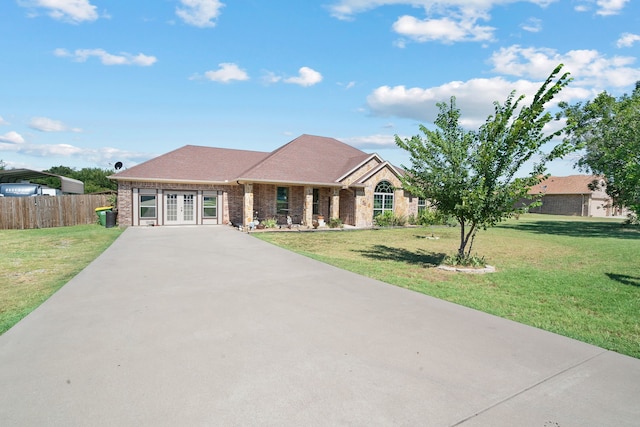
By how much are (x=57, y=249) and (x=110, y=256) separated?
3371 millimetres

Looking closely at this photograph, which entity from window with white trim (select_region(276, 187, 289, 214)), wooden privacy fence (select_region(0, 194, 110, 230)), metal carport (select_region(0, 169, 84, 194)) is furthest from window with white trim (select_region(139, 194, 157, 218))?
metal carport (select_region(0, 169, 84, 194))

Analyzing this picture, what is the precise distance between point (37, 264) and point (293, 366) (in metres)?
9.92

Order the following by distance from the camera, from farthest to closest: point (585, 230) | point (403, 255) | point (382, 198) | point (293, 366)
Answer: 1. point (382, 198)
2. point (585, 230)
3. point (403, 255)
4. point (293, 366)

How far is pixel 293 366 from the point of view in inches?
164

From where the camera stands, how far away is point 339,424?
3.11 m

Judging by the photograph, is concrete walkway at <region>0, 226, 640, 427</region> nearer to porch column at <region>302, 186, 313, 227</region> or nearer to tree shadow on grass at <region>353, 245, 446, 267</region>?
tree shadow on grass at <region>353, 245, 446, 267</region>

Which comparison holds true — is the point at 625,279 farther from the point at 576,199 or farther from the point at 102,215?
the point at 576,199

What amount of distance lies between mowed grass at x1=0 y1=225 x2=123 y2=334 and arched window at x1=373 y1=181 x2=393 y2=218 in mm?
16114

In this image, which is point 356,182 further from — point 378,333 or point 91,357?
point 91,357

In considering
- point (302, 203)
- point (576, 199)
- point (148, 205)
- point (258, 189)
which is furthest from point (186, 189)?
point (576, 199)

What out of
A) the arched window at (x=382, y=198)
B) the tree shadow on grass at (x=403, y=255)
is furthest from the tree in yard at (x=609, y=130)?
the arched window at (x=382, y=198)

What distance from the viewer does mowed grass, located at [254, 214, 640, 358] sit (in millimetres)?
6012

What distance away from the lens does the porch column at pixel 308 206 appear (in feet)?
73.8

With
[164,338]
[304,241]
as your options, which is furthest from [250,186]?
[164,338]
